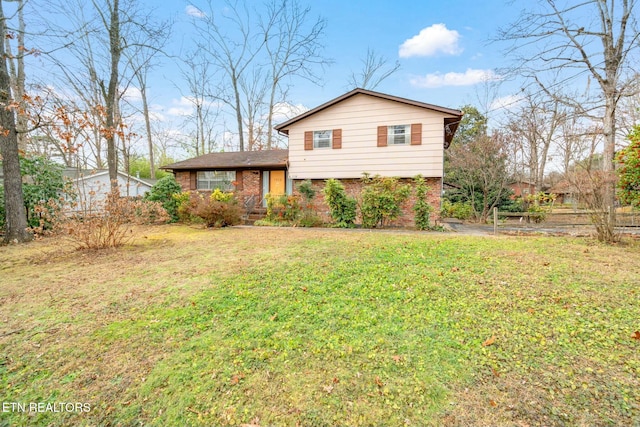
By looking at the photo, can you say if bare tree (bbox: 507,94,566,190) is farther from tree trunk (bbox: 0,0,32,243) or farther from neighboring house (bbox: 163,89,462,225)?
tree trunk (bbox: 0,0,32,243)

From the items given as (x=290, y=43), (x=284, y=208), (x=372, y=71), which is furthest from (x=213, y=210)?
(x=372, y=71)

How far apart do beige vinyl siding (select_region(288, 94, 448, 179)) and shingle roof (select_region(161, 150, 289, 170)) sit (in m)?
1.59

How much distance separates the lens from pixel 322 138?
43.0 ft

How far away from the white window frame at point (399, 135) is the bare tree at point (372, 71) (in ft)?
40.4

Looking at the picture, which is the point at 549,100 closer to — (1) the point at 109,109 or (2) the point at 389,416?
(2) the point at 389,416

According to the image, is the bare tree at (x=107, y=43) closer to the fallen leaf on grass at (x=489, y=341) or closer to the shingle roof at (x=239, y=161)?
the shingle roof at (x=239, y=161)

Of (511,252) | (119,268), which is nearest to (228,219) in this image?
(119,268)

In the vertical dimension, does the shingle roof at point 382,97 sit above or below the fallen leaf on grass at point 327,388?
above

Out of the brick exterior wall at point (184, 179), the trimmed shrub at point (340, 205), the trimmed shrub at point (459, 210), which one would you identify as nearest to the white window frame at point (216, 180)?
the brick exterior wall at point (184, 179)

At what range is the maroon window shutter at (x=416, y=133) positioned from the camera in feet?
38.1

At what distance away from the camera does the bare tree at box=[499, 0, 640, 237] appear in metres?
9.07

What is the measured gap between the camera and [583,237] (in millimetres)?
7441

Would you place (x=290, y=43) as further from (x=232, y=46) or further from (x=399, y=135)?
(x=399, y=135)

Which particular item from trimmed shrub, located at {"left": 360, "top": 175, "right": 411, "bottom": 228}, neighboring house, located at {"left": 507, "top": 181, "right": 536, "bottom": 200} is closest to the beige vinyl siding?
trimmed shrub, located at {"left": 360, "top": 175, "right": 411, "bottom": 228}
